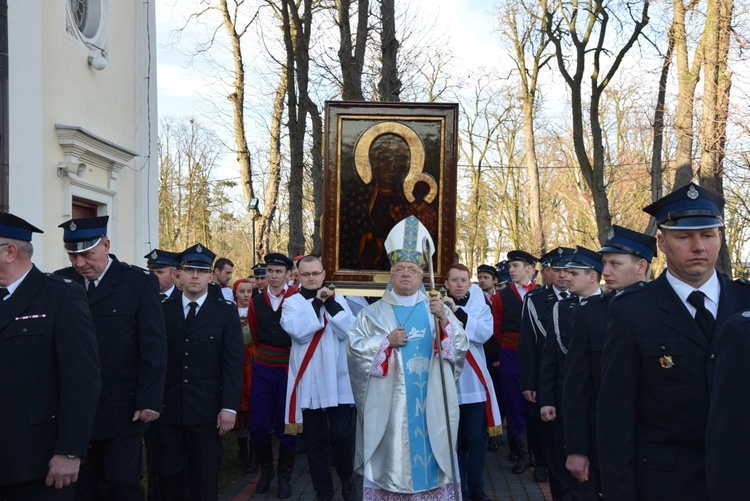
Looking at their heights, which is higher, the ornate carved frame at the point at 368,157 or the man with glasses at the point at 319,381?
the ornate carved frame at the point at 368,157

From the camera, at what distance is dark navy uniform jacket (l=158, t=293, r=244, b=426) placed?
615 cm

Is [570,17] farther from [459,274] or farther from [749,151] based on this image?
[459,274]

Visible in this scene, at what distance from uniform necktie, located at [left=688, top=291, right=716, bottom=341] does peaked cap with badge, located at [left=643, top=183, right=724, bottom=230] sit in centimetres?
30

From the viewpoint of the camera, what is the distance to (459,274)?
26.5ft

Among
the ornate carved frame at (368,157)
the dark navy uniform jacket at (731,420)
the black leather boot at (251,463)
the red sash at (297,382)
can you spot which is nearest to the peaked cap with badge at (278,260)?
the ornate carved frame at (368,157)

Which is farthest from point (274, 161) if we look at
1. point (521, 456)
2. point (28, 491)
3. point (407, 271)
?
point (28, 491)

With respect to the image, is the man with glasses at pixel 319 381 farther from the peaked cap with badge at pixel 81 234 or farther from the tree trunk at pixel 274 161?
the tree trunk at pixel 274 161

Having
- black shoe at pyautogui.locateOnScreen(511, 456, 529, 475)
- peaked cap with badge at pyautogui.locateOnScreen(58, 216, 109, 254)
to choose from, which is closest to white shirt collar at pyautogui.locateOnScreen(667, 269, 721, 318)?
peaked cap with badge at pyautogui.locateOnScreen(58, 216, 109, 254)

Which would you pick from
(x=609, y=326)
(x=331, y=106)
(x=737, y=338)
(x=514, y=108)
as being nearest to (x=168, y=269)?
(x=331, y=106)

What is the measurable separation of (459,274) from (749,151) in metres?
6.29

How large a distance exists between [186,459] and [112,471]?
38.9 inches

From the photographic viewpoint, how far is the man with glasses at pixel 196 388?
20.1 feet

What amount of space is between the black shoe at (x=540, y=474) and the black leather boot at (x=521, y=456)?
391mm

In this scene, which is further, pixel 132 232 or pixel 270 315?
pixel 132 232
